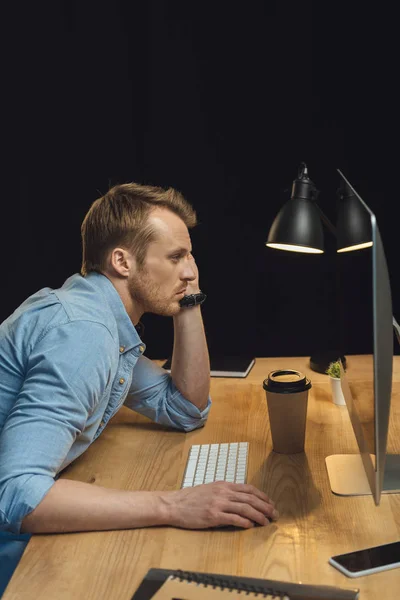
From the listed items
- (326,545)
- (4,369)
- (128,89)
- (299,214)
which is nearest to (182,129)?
(128,89)

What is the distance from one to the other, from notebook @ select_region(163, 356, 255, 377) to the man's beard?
17.3 inches

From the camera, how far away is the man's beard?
1667 mm

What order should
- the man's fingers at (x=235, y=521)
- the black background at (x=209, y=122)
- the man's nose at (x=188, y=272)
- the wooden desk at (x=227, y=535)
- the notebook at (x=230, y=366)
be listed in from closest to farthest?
the wooden desk at (x=227, y=535) → the man's fingers at (x=235, y=521) → the man's nose at (x=188, y=272) → the notebook at (x=230, y=366) → the black background at (x=209, y=122)

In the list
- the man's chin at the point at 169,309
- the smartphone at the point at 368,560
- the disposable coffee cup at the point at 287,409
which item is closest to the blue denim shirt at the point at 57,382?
the man's chin at the point at 169,309

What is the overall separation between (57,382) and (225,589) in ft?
1.63

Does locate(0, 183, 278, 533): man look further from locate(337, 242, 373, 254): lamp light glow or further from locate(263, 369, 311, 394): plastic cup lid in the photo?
locate(337, 242, 373, 254): lamp light glow

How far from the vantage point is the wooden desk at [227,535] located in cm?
105

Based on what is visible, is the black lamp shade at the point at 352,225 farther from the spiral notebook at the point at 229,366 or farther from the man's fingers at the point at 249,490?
the spiral notebook at the point at 229,366

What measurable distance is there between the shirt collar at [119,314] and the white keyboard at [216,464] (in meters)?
0.26

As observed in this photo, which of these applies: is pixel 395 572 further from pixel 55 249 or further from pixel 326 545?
pixel 55 249

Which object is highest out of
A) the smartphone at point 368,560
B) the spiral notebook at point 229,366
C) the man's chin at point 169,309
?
the man's chin at point 169,309

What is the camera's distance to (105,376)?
1377 mm

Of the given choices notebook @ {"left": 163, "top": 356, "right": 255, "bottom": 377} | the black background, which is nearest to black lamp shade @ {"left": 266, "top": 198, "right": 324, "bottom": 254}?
notebook @ {"left": 163, "top": 356, "right": 255, "bottom": 377}

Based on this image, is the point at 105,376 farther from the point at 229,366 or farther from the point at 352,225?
the point at 229,366
